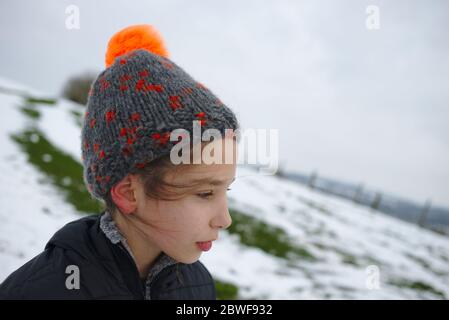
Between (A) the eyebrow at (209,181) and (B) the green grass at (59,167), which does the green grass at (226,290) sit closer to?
(B) the green grass at (59,167)

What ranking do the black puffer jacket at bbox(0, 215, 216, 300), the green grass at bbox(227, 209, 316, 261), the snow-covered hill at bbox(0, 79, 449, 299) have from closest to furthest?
the black puffer jacket at bbox(0, 215, 216, 300)
the snow-covered hill at bbox(0, 79, 449, 299)
the green grass at bbox(227, 209, 316, 261)

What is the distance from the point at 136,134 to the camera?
4.45 ft

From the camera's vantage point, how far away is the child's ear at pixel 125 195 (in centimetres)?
144

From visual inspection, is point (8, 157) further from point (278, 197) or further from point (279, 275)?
point (278, 197)

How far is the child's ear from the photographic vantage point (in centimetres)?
144

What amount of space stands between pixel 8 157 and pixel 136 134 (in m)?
8.15

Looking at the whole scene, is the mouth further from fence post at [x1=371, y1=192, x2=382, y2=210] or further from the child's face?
fence post at [x1=371, y1=192, x2=382, y2=210]

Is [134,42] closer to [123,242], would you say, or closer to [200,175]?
[200,175]

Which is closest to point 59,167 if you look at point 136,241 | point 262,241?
point 262,241

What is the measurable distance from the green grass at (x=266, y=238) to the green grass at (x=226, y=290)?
215 cm

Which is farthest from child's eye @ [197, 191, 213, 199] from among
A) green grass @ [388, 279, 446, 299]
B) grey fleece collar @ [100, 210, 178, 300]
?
green grass @ [388, 279, 446, 299]

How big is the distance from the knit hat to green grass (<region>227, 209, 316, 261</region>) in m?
5.41

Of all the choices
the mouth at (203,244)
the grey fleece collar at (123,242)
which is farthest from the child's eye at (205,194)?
the grey fleece collar at (123,242)
